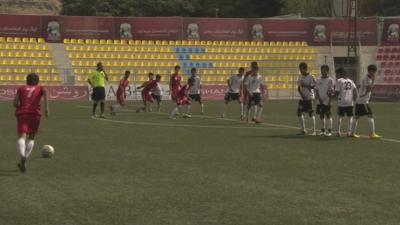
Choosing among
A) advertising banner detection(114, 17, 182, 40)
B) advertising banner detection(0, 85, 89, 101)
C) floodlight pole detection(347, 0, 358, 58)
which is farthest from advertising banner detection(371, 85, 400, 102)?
advertising banner detection(0, 85, 89, 101)

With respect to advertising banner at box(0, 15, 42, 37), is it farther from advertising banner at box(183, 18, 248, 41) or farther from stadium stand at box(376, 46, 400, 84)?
stadium stand at box(376, 46, 400, 84)

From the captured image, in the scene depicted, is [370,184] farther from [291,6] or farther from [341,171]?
[291,6]

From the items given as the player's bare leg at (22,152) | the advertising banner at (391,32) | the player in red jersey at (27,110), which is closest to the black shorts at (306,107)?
the player in red jersey at (27,110)

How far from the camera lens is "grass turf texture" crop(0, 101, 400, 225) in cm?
776

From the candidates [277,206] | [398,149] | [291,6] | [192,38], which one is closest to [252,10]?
[291,6]

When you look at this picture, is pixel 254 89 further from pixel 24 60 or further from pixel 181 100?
pixel 24 60

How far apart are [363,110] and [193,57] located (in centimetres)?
3457

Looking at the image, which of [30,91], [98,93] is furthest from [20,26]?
[30,91]

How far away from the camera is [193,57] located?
2053 inches

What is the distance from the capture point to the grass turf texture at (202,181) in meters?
7.76

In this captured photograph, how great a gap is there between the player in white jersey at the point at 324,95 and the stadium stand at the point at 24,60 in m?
30.6

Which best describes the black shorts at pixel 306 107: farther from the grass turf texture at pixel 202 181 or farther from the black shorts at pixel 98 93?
the black shorts at pixel 98 93

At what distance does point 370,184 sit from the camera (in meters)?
10.1

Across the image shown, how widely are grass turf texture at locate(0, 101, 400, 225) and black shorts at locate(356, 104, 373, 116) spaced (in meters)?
1.06
